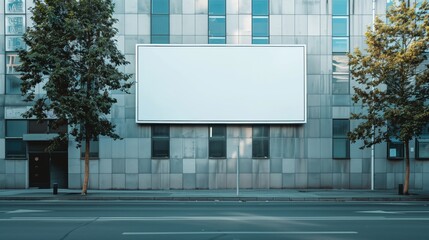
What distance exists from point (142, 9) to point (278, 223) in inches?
688

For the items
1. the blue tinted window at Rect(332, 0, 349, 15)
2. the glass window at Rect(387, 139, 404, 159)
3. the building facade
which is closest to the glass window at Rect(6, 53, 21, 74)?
the building facade

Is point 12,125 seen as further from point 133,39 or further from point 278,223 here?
point 278,223

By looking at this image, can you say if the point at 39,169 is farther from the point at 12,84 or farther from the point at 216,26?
the point at 216,26

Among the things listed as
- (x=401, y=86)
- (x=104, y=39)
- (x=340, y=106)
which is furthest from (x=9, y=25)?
(x=401, y=86)

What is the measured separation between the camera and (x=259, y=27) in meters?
25.4

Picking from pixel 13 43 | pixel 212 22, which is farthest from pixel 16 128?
pixel 212 22

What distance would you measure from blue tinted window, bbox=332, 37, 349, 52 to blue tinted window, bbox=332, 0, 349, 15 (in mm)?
1591

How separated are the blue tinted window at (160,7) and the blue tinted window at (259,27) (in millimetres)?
5274

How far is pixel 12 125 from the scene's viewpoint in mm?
25375

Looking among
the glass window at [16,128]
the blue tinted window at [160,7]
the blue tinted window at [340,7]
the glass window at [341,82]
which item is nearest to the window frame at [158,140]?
the blue tinted window at [160,7]

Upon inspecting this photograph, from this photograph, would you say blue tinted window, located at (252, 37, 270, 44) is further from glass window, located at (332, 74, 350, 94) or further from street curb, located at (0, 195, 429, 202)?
street curb, located at (0, 195, 429, 202)

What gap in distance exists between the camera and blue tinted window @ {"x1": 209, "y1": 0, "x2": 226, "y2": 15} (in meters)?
25.4

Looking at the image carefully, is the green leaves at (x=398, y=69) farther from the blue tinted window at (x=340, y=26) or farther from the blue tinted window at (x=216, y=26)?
the blue tinted window at (x=216, y=26)

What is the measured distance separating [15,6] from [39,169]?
9.90 m
